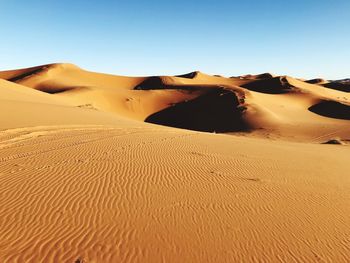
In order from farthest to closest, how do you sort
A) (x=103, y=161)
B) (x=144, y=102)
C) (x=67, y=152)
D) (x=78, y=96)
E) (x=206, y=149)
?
(x=144, y=102) → (x=78, y=96) → (x=206, y=149) → (x=67, y=152) → (x=103, y=161)

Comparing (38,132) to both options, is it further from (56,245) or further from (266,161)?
(56,245)

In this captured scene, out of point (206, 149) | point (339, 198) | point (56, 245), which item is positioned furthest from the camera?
point (206, 149)

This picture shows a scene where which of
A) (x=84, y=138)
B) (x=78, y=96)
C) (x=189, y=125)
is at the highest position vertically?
(x=84, y=138)

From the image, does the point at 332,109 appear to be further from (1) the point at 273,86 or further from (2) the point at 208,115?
(1) the point at 273,86

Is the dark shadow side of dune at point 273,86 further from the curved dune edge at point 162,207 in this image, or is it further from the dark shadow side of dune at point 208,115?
the curved dune edge at point 162,207

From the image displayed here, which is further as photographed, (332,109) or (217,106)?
(217,106)

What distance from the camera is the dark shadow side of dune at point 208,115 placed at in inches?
1428

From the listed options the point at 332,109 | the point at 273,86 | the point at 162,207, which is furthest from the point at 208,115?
the point at 162,207

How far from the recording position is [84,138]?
14461 mm

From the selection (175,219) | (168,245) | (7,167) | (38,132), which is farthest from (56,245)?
(38,132)

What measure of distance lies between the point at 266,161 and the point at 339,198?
3877 mm

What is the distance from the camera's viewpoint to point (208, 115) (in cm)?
4047

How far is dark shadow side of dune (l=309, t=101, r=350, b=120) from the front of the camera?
38.4m

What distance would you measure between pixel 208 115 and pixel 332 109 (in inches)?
563
